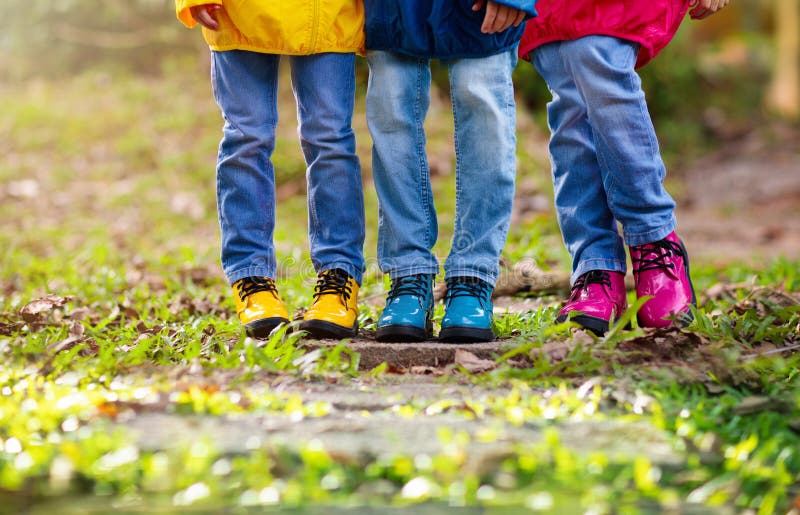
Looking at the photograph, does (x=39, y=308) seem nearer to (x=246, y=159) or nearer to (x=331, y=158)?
(x=246, y=159)

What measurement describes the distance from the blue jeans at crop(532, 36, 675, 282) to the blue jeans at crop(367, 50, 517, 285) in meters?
0.20

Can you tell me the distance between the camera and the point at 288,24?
2266 mm

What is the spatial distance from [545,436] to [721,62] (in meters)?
13.9

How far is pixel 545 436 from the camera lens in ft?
5.14

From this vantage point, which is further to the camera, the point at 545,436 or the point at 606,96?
the point at 606,96

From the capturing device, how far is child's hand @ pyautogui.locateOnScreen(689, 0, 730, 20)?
2383 mm

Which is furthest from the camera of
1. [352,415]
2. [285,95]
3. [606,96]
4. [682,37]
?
[682,37]

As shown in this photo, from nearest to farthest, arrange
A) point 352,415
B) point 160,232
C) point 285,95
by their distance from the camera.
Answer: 1. point 352,415
2. point 160,232
3. point 285,95

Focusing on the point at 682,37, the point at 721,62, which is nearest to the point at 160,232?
the point at 682,37

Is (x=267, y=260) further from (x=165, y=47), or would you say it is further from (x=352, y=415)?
(x=165, y=47)

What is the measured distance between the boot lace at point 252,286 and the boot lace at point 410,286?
36cm

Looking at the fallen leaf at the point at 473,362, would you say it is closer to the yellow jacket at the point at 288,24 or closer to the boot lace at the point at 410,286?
the boot lace at the point at 410,286

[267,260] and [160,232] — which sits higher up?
[267,260]

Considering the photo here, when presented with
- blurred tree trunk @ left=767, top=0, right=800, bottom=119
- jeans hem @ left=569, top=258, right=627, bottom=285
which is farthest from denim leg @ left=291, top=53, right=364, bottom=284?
blurred tree trunk @ left=767, top=0, right=800, bottom=119
